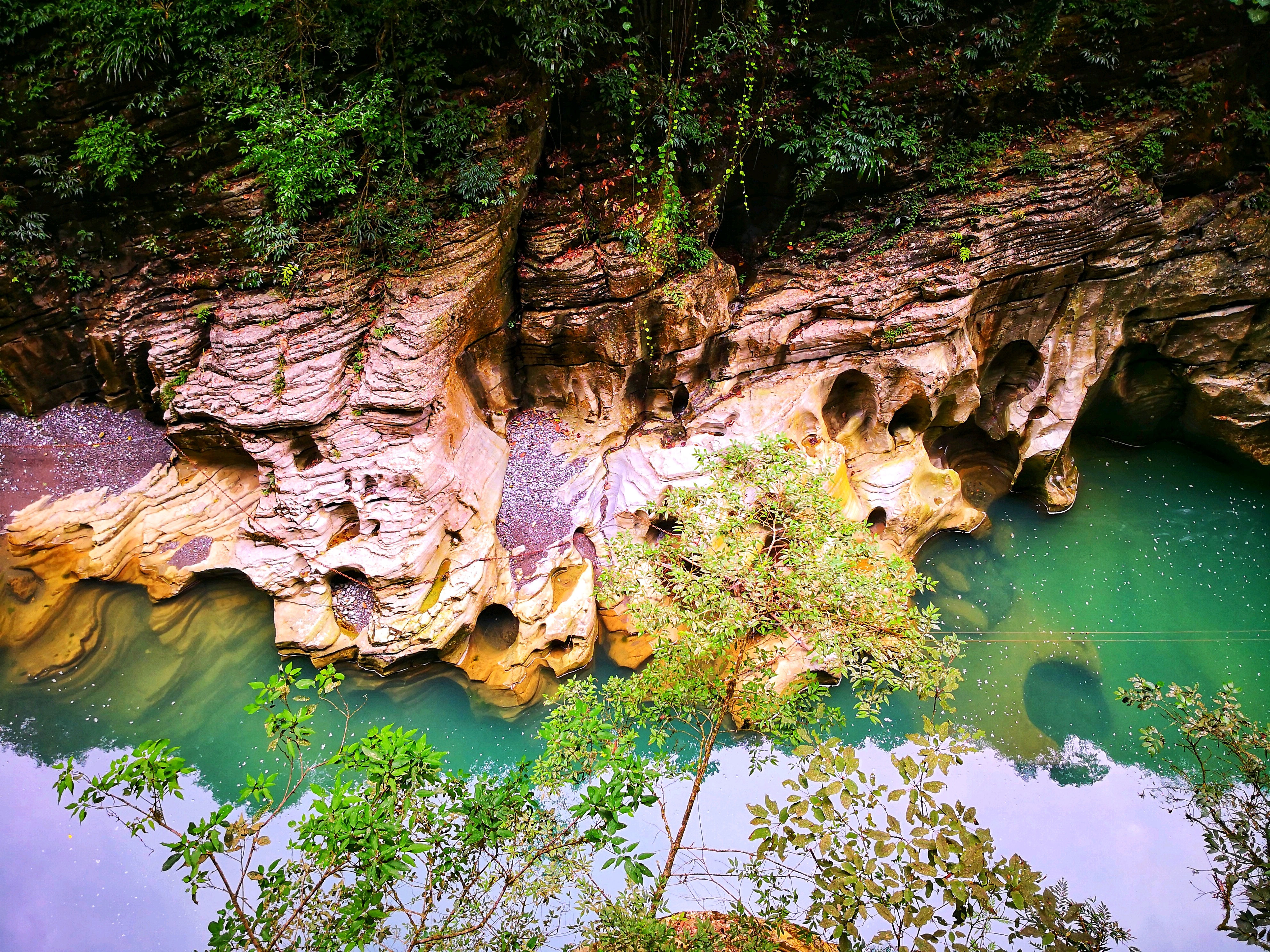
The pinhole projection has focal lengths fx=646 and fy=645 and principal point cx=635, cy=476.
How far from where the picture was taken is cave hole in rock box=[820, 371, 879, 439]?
7684mm

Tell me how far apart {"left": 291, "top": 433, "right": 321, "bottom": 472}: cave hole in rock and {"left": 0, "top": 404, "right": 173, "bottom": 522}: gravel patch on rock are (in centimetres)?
173

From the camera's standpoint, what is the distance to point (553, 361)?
A: 776 cm

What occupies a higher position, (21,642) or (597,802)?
(597,802)

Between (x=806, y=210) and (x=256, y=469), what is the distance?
6.82 meters

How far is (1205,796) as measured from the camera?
4.17 m

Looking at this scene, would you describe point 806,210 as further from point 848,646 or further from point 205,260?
point 205,260

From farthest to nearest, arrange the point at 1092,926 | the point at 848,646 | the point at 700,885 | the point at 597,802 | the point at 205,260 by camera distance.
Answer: the point at 205,260
the point at 700,885
the point at 848,646
the point at 1092,926
the point at 597,802

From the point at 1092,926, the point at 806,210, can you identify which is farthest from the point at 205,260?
the point at 1092,926

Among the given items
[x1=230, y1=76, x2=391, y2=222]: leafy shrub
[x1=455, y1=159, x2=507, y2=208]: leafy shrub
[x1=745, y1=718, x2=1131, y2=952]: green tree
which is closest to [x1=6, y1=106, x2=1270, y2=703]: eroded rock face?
[x1=455, y1=159, x2=507, y2=208]: leafy shrub

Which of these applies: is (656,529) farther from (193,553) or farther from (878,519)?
(193,553)

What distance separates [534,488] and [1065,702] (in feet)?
20.5

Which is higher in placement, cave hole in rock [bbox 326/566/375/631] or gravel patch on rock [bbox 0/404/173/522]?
gravel patch on rock [bbox 0/404/173/522]

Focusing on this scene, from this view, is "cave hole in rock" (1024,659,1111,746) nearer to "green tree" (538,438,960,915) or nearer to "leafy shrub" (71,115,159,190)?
"green tree" (538,438,960,915)

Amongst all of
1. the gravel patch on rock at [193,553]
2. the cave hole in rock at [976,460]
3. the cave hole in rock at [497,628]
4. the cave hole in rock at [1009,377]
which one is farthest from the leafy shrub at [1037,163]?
the gravel patch on rock at [193,553]
